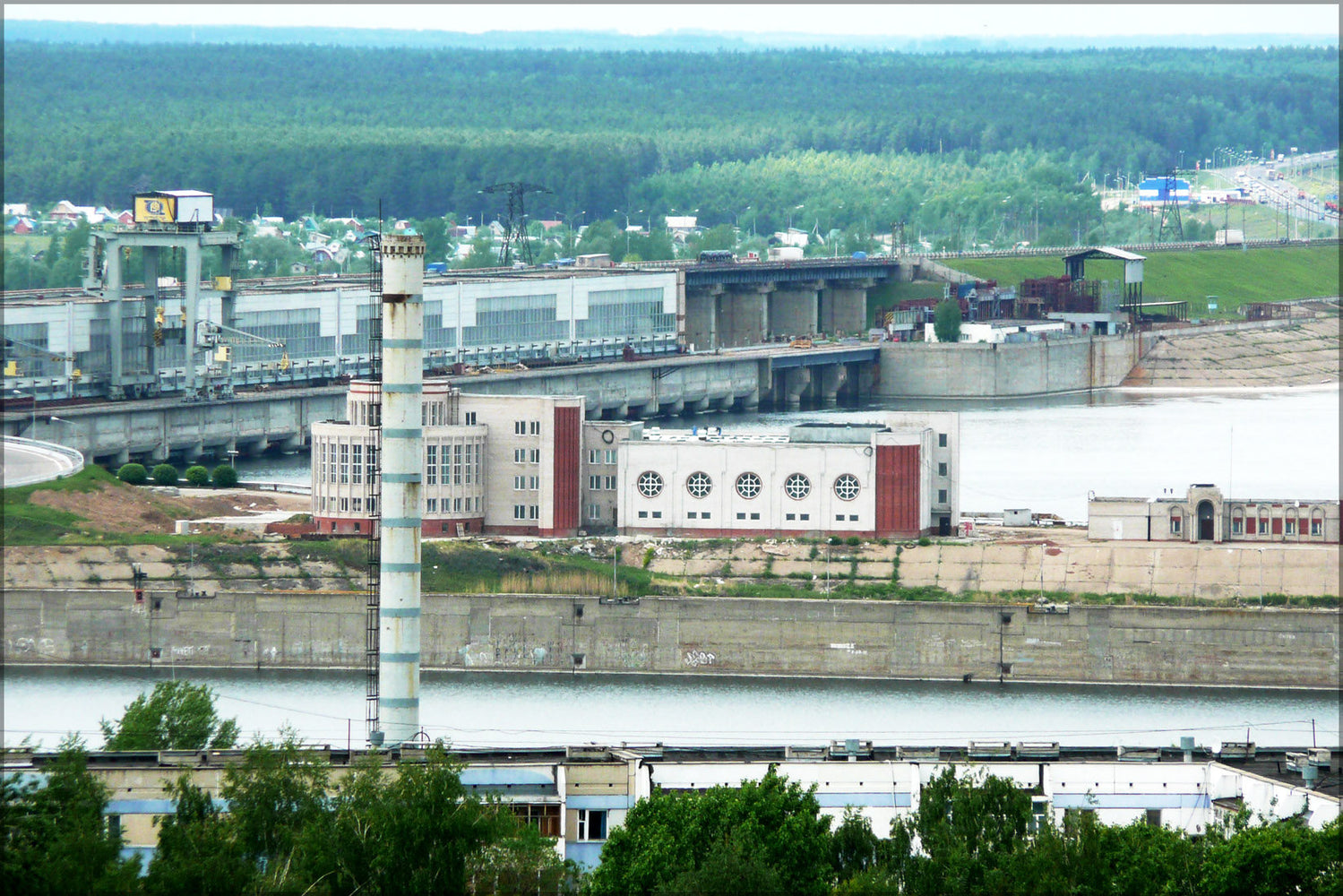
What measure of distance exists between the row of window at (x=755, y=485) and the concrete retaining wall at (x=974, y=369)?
45.7 metres

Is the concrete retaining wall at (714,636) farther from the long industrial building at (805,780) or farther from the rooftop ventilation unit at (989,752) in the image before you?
the long industrial building at (805,780)

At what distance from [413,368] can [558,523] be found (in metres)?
17.1

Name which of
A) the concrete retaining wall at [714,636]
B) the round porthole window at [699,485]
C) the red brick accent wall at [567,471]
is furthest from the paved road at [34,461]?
the round porthole window at [699,485]

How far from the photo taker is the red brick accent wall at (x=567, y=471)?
5038 cm

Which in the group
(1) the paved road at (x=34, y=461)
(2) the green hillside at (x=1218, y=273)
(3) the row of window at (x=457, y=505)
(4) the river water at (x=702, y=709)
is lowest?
(4) the river water at (x=702, y=709)

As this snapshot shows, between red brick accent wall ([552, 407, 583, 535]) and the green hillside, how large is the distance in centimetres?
6480

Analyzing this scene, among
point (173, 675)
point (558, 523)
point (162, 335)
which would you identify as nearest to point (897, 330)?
point (162, 335)

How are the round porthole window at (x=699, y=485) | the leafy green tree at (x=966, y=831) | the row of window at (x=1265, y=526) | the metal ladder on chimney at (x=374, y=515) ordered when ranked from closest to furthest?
the leafy green tree at (x=966, y=831) < the metal ladder on chimney at (x=374, y=515) < the row of window at (x=1265, y=526) < the round porthole window at (x=699, y=485)

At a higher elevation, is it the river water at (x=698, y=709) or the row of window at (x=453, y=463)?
the row of window at (x=453, y=463)

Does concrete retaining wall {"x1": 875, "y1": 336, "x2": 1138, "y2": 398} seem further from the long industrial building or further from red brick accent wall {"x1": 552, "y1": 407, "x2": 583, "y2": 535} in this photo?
the long industrial building

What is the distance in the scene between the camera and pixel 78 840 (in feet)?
71.8

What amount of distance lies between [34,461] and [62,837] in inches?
1375

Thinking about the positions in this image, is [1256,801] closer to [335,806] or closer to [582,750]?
[582,750]

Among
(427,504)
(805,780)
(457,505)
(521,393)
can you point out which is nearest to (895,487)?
(457,505)
